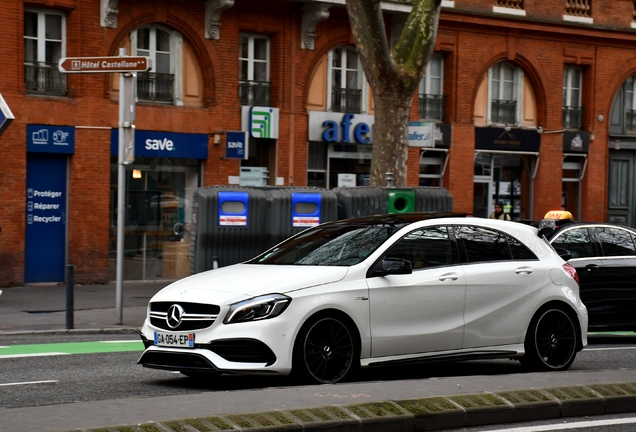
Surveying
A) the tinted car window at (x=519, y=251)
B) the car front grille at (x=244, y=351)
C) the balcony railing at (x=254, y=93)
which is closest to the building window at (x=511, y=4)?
the balcony railing at (x=254, y=93)

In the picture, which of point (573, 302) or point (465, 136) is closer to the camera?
point (573, 302)

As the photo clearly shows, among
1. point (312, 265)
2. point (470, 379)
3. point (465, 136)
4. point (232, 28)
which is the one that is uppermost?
point (232, 28)

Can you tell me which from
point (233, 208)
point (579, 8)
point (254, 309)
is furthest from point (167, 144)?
point (254, 309)

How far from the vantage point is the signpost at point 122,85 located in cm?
1662

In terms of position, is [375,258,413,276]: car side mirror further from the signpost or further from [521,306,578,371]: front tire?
the signpost

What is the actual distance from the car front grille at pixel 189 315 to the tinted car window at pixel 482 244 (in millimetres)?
2692

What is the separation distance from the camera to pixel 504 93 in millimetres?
32906

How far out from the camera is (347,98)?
29.4 metres

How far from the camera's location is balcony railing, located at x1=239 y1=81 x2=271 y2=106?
27625mm

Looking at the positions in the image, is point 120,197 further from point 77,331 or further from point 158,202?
point 158,202

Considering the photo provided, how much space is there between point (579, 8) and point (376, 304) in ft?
84.3

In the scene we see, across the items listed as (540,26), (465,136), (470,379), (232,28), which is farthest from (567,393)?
(540,26)

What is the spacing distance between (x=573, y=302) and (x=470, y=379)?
7.10ft

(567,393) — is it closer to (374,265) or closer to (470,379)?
(470,379)
